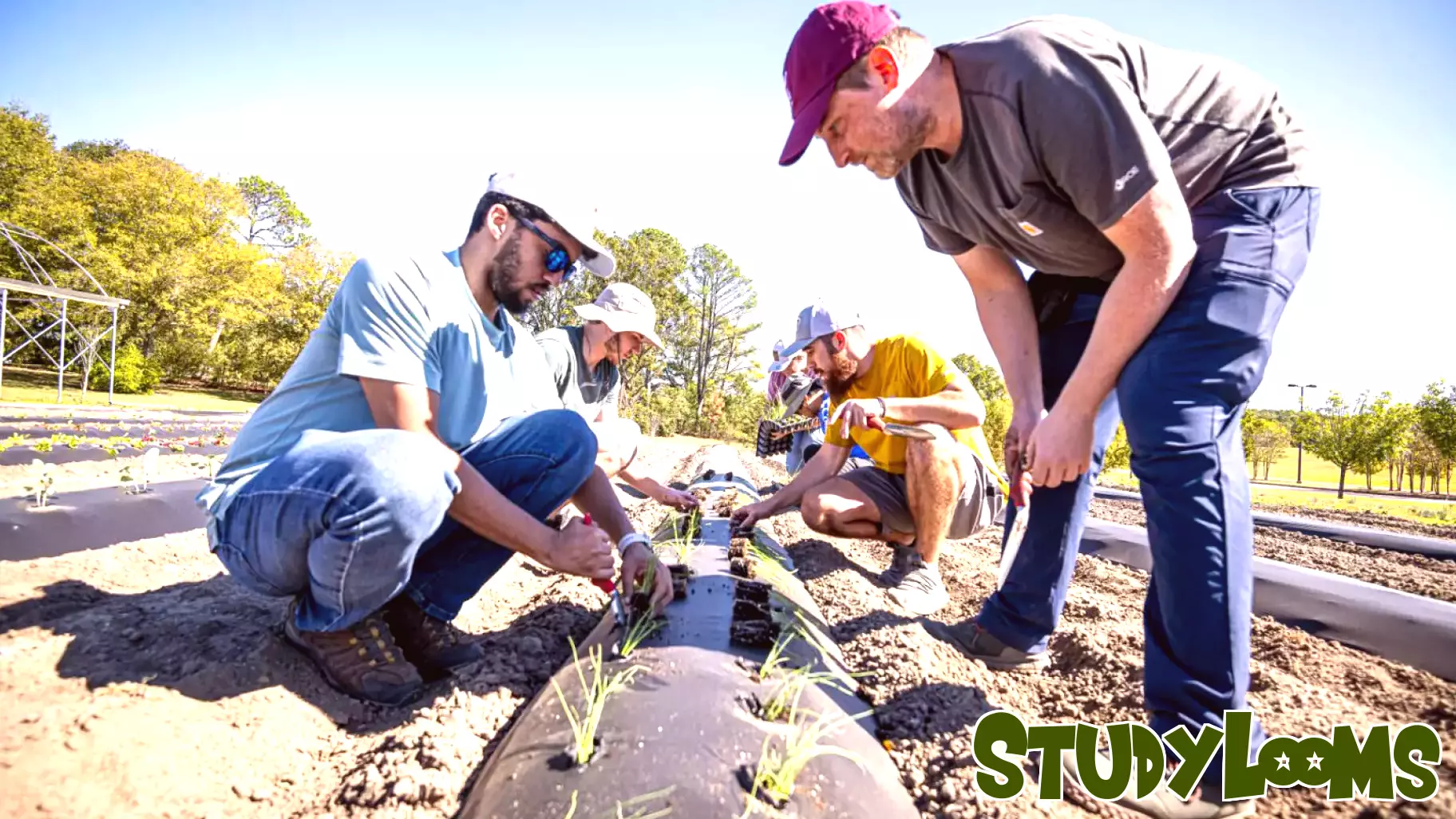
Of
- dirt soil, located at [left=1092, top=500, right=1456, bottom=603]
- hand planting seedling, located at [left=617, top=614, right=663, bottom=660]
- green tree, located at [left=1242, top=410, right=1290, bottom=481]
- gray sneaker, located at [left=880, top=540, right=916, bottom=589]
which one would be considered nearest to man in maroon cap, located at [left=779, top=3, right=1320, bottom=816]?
hand planting seedling, located at [left=617, top=614, right=663, bottom=660]

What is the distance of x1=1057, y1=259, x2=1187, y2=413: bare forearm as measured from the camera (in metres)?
1.38

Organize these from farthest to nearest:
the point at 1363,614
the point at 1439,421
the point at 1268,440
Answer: the point at 1268,440
the point at 1439,421
the point at 1363,614

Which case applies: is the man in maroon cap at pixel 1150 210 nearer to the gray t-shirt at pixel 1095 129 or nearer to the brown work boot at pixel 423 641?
the gray t-shirt at pixel 1095 129

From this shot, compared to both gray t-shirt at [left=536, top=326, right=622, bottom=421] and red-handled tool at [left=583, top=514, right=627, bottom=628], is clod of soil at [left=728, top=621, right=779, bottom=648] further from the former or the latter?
gray t-shirt at [left=536, top=326, right=622, bottom=421]

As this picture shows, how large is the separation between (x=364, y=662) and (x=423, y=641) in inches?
9.0

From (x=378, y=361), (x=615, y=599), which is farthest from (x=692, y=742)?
(x=378, y=361)

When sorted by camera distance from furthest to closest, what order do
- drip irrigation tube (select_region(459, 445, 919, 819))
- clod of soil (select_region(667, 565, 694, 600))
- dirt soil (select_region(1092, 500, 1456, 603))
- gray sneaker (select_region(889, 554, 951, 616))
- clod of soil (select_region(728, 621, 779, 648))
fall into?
dirt soil (select_region(1092, 500, 1456, 603)) < gray sneaker (select_region(889, 554, 951, 616)) < clod of soil (select_region(667, 565, 694, 600)) < clod of soil (select_region(728, 621, 779, 648)) < drip irrigation tube (select_region(459, 445, 919, 819))

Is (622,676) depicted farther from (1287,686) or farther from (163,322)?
(163,322)

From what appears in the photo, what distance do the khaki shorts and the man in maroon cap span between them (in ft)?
5.19

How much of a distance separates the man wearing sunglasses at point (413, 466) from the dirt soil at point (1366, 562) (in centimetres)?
470

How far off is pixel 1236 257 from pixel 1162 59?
0.49 metres

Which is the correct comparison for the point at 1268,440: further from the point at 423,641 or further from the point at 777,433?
the point at 423,641

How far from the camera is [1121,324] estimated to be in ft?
4.69

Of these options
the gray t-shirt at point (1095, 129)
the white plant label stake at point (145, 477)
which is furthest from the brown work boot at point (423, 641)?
the white plant label stake at point (145, 477)
